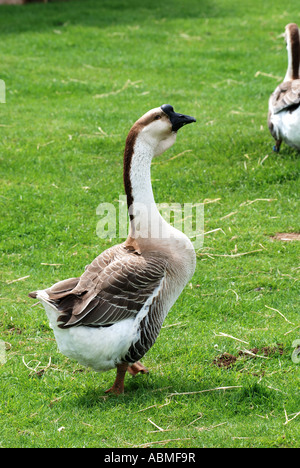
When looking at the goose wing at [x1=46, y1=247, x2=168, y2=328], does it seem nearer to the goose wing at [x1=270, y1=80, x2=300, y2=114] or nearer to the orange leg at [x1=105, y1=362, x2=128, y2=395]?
the orange leg at [x1=105, y1=362, x2=128, y2=395]

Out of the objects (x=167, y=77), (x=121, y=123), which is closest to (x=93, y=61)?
(x=167, y=77)

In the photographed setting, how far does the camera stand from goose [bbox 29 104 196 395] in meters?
4.45

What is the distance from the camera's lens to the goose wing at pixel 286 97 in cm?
880

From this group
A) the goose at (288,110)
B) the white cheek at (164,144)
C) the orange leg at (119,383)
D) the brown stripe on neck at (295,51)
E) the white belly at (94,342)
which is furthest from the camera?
the brown stripe on neck at (295,51)

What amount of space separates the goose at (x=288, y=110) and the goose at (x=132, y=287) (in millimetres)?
4298

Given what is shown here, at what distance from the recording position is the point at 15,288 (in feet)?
21.6

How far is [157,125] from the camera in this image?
189 inches

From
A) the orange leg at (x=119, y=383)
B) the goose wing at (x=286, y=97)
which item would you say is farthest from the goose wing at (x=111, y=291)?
the goose wing at (x=286, y=97)

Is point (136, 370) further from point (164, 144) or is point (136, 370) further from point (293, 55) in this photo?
point (293, 55)

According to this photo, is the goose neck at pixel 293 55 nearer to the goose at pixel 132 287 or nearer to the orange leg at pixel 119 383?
the goose at pixel 132 287

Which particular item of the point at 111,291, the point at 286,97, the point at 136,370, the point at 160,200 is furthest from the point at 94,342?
the point at 286,97

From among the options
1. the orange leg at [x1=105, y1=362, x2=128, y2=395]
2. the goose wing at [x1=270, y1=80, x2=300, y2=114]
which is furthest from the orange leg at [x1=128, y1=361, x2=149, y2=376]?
the goose wing at [x1=270, y1=80, x2=300, y2=114]

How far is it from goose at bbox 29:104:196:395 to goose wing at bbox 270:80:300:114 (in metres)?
4.35
